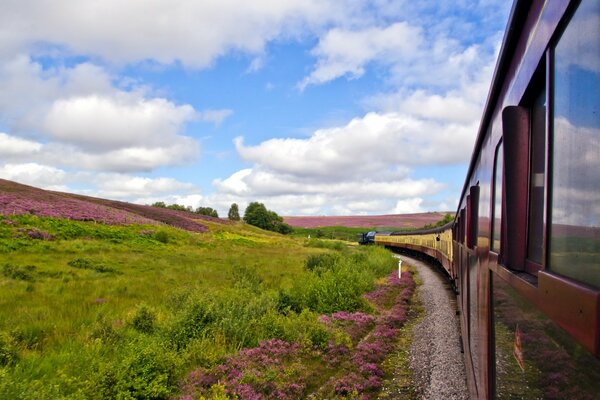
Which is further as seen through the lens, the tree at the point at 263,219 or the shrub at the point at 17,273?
the tree at the point at 263,219

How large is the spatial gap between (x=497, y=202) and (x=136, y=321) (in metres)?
8.06

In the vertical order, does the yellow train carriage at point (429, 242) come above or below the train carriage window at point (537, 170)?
below

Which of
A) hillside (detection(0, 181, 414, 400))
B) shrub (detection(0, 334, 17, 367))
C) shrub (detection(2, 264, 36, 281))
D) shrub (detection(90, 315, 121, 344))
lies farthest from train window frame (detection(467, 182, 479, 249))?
shrub (detection(2, 264, 36, 281))

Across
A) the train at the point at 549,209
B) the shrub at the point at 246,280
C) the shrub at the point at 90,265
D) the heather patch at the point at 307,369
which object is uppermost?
the train at the point at 549,209

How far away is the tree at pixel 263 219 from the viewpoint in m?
91.1

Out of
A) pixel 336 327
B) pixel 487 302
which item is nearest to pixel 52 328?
pixel 336 327

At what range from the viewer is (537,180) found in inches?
90.6

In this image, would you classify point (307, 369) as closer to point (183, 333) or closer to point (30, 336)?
point (183, 333)

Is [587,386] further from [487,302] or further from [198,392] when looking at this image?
[198,392]

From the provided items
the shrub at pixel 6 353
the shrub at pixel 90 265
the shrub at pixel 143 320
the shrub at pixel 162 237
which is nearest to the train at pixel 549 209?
the shrub at pixel 6 353

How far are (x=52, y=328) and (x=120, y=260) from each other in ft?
39.8

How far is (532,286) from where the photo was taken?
189 cm

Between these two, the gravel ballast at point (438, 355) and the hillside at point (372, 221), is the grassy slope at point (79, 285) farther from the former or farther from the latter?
the hillside at point (372, 221)

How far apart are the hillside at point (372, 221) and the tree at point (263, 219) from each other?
529 centimetres
